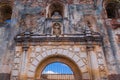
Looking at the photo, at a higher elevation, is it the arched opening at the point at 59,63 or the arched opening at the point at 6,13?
the arched opening at the point at 6,13

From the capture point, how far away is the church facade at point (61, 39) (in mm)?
8992

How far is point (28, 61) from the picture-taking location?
359 inches

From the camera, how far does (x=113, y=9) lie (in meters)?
12.2

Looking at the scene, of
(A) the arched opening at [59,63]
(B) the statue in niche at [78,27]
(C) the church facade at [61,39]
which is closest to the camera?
(C) the church facade at [61,39]

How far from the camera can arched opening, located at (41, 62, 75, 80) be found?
9.18 meters

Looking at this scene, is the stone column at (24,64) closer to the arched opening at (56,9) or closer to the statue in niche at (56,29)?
the statue in niche at (56,29)

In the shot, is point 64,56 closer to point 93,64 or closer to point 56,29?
point 93,64

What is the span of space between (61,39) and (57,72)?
173 centimetres

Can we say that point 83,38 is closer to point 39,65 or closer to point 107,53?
point 107,53

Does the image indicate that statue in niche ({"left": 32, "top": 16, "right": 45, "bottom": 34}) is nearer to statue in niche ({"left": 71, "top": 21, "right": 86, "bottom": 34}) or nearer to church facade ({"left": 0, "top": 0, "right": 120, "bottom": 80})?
church facade ({"left": 0, "top": 0, "right": 120, "bottom": 80})

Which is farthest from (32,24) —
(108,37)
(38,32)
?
(108,37)

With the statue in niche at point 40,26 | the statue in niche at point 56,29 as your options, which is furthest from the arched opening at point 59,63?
the statue in niche at point 40,26

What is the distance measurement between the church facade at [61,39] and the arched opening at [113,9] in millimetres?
64

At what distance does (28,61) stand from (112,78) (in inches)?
164
